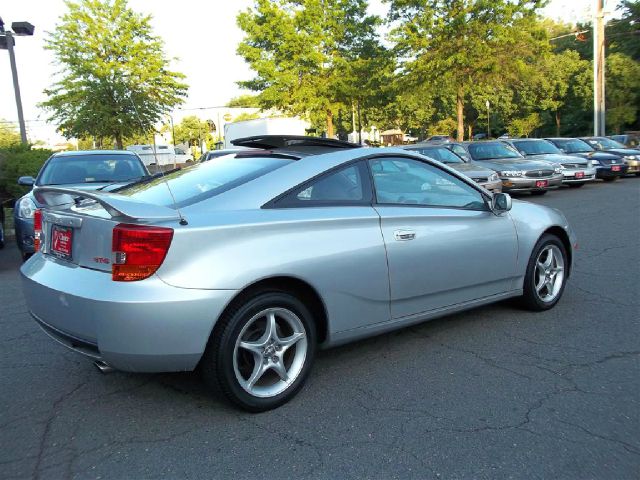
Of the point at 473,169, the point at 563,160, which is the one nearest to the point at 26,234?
the point at 473,169

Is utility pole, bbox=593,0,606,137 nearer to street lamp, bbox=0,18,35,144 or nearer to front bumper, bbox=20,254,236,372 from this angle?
street lamp, bbox=0,18,35,144

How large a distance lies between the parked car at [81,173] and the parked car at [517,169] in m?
9.42

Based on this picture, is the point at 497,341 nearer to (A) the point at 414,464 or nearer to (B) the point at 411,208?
(B) the point at 411,208

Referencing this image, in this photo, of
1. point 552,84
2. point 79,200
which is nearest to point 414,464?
point 79,200

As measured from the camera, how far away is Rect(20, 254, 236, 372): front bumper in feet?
8.93

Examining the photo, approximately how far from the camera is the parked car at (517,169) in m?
13.9

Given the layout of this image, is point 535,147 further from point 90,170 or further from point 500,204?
point 500,204

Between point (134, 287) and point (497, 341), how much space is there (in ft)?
9.05

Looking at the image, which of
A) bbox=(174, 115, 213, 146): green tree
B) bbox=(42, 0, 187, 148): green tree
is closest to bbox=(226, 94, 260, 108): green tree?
bbox=(42, 0, 187, 148): green tree

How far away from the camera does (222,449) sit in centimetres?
272

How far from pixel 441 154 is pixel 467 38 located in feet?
38.3

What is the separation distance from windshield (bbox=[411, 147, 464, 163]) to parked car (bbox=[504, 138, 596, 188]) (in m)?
2.88

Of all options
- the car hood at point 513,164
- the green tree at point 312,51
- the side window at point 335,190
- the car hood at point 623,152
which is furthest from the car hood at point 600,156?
the side window at point 335,190

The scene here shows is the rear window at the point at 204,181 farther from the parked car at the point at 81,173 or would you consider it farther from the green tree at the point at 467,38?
the green tree at the point at 467,38
